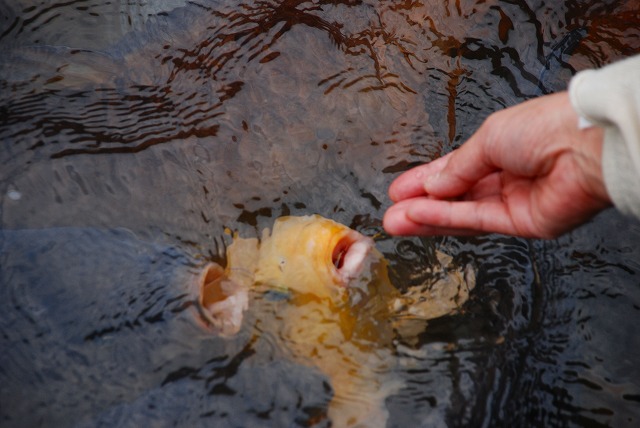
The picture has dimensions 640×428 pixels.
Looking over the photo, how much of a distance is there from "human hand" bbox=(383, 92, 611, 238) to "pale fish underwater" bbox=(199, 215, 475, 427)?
0.76 ft

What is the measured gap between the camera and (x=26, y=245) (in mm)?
1854

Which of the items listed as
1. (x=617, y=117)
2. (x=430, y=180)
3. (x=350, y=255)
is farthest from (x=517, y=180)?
(x=350, y=255)

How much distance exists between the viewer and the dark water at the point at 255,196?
1715 millimetres

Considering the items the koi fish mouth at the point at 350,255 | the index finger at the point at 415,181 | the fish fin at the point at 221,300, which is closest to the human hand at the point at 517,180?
the index finger at the point at 415,181

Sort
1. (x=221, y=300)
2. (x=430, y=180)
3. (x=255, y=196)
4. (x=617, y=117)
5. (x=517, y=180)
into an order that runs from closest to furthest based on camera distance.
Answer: (x=617, y=117)
(x=517, y=180)
(x=430, y=180)
(x=221, y=300)
(x=255, y=196)

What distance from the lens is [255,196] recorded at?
2.19 meters

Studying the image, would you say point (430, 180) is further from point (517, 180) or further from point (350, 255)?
point (350, 255)

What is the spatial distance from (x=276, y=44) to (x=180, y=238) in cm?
100

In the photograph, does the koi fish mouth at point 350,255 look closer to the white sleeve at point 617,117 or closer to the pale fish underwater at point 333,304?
the pale fish underwater at point 333,304

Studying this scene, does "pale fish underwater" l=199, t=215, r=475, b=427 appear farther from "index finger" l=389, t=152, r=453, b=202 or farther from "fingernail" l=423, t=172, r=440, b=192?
"fingernail" l=423, t=172, r=440, b=192

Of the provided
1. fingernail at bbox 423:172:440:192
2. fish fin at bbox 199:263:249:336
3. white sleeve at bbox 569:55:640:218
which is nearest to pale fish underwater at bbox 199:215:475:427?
fish fin at bbox 199:263:249:336

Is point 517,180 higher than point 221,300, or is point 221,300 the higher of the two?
point 517,180

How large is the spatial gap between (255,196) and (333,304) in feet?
1.89

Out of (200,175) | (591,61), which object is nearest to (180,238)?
(200,175)
